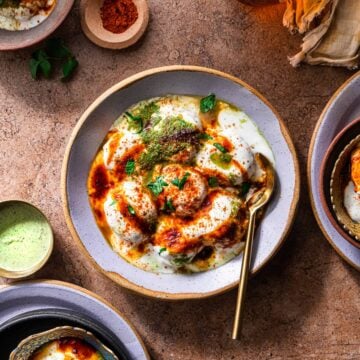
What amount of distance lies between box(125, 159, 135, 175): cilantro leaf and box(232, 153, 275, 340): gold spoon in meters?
0.55

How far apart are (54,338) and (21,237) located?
498mm

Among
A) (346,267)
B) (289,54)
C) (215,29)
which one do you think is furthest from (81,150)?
(346,267)

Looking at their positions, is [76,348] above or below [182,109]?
below

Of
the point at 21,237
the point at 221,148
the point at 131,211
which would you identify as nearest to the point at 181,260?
the point at 131,211

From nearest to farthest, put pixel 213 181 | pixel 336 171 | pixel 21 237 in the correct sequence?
pixel 336 171 → pixel 213 181 → pixel 21 237

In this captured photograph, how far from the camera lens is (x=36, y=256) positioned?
2.99 metres

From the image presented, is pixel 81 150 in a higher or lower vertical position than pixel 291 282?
higher

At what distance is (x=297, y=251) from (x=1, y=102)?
1.63 metres

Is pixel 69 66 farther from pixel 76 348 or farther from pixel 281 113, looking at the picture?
pixel 76 348

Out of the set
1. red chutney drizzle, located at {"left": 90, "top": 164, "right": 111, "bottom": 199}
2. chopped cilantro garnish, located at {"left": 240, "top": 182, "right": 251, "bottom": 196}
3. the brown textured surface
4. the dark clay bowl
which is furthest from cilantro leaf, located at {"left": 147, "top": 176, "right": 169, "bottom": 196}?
the dark clay bowl

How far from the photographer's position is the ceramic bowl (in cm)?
282

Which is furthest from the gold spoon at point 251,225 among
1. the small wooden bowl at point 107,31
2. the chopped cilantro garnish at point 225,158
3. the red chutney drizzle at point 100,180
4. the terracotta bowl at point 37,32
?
the terracotta bowl at point 37,32

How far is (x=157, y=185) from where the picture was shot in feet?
9.35

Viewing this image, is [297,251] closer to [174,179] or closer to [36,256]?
[174,179]
